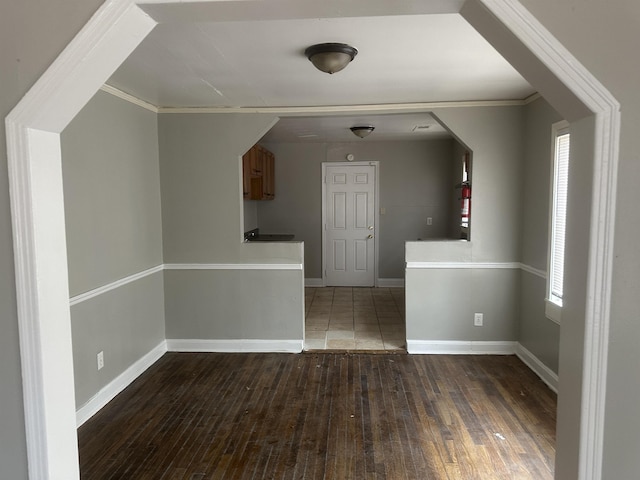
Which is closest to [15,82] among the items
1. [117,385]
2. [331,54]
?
[331,54]

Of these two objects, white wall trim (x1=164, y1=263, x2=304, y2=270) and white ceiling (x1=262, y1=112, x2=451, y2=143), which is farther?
white ceiling (x1=262, y1=112, x2=451, y2=143)

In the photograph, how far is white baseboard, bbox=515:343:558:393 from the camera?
10.9 feet

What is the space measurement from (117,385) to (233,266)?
4.67 ft

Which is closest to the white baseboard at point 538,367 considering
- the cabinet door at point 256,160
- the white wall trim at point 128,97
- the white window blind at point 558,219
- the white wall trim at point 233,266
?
the white window blind at point 558,219

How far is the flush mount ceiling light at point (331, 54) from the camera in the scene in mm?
2377

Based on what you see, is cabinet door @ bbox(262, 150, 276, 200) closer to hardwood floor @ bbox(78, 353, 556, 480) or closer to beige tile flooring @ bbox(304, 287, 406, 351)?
beige tile flooring @ bbox(304, 287, 406, 351)

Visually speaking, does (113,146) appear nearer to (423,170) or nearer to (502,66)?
(502,66)

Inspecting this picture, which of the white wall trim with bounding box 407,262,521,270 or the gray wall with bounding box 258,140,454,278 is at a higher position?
the gray wall with bounding box 258,140,454,278

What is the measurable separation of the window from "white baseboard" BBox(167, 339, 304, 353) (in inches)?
88.7

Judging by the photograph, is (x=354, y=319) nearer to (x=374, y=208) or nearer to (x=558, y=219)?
(x=374, y=208)

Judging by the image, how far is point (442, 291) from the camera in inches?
161

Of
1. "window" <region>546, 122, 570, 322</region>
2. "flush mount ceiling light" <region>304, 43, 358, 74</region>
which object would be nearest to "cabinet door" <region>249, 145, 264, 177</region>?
"flush mount ceiling light" <region>304, 43, 358, 74</region>

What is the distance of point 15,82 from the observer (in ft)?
4.17

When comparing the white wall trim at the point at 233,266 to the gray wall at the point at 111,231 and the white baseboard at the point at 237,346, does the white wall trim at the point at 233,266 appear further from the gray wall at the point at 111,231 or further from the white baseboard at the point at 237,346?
the white baseboard at the point at 237,346
